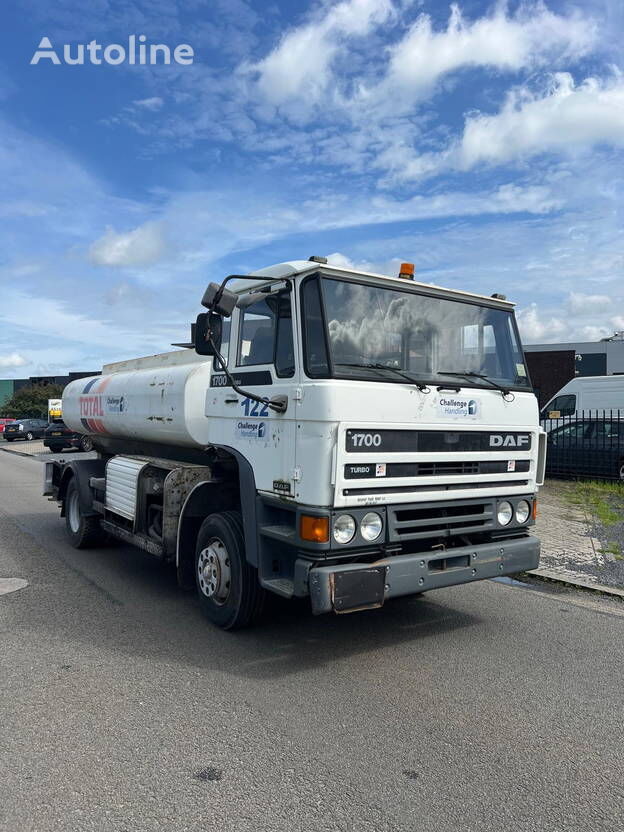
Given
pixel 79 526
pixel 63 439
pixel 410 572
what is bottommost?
pixel 79 526

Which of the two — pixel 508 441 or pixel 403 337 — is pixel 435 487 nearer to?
pixel 508 441

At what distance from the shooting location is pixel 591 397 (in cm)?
1867

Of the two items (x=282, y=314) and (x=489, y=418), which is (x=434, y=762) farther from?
(x=282, y=314)

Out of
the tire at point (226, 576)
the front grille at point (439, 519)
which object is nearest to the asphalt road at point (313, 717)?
the tire at point (226, 576)

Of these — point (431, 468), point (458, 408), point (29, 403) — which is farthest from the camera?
point (29, 403)

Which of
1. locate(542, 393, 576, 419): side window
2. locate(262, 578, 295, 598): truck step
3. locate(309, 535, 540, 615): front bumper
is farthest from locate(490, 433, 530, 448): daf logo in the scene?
locate(542, 393, 576, 419): side window

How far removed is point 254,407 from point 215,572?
53.7 inches

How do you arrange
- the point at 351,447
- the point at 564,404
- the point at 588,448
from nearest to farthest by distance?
1. the point at 351,447
2. the point at 588,448
3. the point at 564,404

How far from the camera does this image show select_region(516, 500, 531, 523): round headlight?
543cm

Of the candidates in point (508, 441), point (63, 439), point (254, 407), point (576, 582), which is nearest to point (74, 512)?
point (254, 407)

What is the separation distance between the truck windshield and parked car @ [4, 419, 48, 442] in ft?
135

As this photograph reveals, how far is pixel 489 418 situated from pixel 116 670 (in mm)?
3194

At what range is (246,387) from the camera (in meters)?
5.21

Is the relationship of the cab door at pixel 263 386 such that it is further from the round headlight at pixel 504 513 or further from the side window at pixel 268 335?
the round headlight at pixel 504 513
